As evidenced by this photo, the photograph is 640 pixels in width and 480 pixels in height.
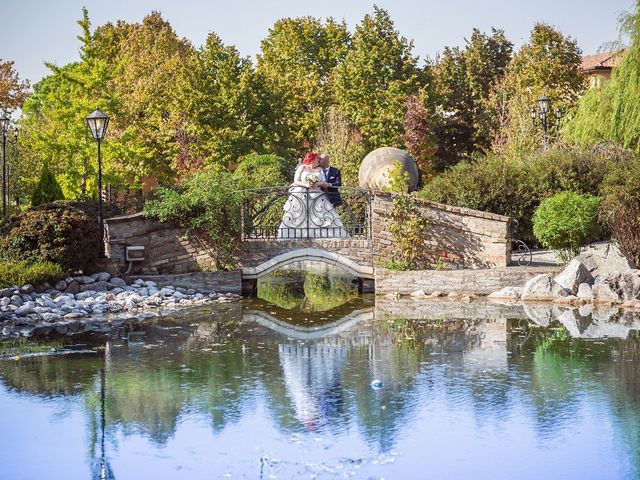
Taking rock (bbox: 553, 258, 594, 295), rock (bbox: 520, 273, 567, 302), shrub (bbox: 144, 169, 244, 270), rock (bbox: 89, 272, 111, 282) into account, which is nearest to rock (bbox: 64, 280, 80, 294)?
rock (bbox: 89, 272, 111, 282)

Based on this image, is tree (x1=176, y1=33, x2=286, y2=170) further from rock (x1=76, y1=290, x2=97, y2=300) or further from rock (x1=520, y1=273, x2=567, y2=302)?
rock (x1=520, y1=273, x2=567, y2=302)

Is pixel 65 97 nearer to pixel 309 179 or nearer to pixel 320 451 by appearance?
pixel 309 179

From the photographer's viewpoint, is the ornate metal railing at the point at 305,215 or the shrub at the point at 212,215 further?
the ornate metal railing at the point at 305,215

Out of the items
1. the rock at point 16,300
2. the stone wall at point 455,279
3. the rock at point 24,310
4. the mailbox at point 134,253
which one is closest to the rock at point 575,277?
the stone wall at point 455,279

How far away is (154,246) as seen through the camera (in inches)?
805

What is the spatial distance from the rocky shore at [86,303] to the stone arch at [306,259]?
0.73 meters

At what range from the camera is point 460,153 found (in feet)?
129

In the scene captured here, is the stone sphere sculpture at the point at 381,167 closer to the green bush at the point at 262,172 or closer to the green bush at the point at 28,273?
the green bush at the point at 262,172

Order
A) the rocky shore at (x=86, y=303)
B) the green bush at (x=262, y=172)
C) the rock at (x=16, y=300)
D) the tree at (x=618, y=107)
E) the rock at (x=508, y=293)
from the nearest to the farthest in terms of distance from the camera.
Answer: the rocky shore at (x=86, y=303) → the rock at (x=16, y=300) → the rock at (x=508, y=293) → the tree at (x=618, y=107) → the green bush at (x=262, y=172)

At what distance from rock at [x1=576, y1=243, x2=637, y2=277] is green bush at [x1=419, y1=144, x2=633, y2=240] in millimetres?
2847

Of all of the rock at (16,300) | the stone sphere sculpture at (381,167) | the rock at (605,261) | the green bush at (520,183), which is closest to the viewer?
the rock at (16,300)

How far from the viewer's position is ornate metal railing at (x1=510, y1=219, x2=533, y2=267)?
67.4ft

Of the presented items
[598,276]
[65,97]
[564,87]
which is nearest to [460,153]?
[564,87]

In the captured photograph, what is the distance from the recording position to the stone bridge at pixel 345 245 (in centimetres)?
1997
